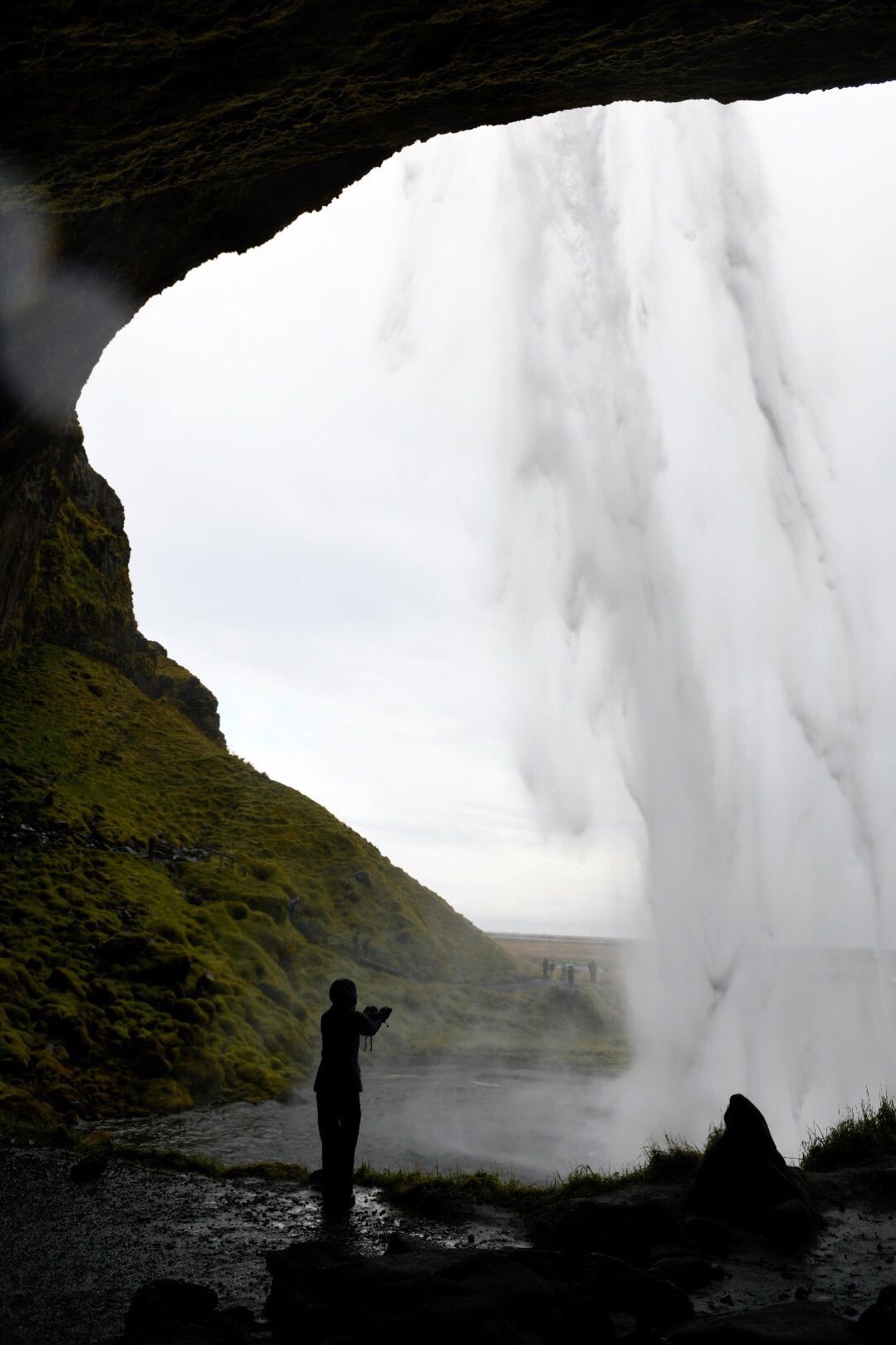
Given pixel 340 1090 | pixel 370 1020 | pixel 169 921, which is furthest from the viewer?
pixel 169 921

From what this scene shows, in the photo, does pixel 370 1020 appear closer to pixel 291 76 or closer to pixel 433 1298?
pixel 433 1298

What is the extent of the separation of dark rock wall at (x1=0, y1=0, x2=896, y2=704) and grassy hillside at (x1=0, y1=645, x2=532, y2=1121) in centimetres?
1421

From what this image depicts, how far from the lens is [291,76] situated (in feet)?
18.4

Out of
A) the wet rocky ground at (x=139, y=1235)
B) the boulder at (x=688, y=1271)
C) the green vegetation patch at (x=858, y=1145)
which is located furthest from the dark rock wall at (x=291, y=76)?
the green vegetation patch at (x=858, y=1145)

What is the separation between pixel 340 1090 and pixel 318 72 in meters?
9.16

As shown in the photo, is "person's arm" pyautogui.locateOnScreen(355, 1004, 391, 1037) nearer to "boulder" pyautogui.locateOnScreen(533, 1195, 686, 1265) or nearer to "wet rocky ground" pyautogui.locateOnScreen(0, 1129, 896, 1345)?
"wet rocky ground" pyautogui.locateOnScreen(0, 1129, 896, 1345)

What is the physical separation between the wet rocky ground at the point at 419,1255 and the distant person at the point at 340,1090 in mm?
312

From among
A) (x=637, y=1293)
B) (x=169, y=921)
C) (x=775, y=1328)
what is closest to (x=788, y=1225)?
(x=637, y=1293)

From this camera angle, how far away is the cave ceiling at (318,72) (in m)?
4.77

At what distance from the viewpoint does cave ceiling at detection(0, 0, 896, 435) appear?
4.77 m

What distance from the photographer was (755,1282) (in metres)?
6.12

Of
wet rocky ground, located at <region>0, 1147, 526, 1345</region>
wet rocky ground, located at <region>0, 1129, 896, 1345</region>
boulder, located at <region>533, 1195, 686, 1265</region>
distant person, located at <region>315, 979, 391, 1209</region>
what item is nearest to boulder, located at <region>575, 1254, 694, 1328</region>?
wet rocky ground, located at <region>0, 1129, 896, 1345</region>

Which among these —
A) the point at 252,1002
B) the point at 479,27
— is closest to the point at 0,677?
the point at 252,1002

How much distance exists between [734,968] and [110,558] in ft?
119
